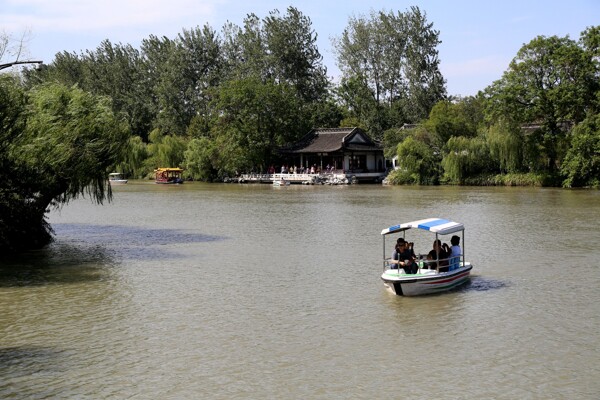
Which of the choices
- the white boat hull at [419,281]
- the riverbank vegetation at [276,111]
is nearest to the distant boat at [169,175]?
the riverbank vegetation at [276,111]

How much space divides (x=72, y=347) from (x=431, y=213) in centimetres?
2860

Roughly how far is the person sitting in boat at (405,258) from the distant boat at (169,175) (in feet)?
218

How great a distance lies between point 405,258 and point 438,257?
957 mm

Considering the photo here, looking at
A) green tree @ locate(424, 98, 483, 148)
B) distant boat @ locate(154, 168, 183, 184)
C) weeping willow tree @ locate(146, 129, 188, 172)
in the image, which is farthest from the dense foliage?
weeping willow tree @ locate(146, 129, 188, 172)

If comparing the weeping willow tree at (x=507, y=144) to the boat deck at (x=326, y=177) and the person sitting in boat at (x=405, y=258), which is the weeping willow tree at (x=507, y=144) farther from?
the person sitting in boat at (x=405, y=258)

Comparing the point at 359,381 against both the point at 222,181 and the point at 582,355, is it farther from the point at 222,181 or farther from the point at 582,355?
the point at 222,181

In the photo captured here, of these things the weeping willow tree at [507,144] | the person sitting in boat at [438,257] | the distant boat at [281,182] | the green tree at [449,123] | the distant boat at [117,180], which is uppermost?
the green tree at [449,123]

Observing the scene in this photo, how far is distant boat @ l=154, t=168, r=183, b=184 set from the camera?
3287 inches

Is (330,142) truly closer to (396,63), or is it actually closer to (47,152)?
(396,63)

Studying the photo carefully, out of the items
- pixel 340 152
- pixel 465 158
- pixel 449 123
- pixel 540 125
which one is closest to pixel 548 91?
pixel 540 125

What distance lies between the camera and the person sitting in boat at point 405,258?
19.1 metres

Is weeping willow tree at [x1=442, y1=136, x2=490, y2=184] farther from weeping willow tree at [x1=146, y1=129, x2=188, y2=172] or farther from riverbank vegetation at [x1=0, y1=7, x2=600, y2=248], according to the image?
weeping willow tree at [x1=146, y1=129, x2=188, y2=172]

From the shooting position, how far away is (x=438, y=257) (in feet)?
63.7

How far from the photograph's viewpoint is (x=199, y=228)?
118 feet
